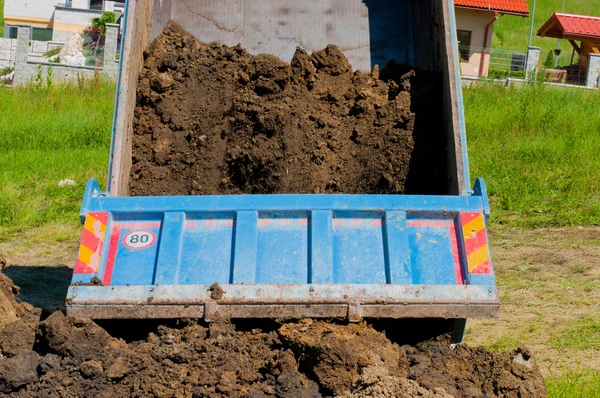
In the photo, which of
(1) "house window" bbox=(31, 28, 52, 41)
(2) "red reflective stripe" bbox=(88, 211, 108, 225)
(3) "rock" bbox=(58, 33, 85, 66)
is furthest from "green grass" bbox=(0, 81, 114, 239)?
(1) "house window" bbox=(31, 28, 52, 41)

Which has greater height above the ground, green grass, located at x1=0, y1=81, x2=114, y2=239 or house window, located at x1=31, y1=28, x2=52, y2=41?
house window, located at x1=31, y1=28, x2=52, y2=41

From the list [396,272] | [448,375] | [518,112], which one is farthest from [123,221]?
[518,112]

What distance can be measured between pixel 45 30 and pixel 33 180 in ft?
107

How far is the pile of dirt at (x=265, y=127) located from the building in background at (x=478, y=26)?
72.7 feet

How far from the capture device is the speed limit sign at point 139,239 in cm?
413

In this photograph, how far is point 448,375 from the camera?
3.75 meters

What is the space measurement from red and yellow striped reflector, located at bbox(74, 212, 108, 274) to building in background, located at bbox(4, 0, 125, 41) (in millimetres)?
33789

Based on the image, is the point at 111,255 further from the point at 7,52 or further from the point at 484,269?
the point at 7,52

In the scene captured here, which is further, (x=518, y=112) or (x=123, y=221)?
(x=518, y=112)

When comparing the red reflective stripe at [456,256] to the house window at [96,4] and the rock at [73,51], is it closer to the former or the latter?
the rock at [73,51]

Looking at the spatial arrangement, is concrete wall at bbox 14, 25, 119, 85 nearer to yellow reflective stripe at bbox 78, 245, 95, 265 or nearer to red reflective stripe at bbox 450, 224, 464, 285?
yellow reflective stripe at bbox 78, 245, 95, 265

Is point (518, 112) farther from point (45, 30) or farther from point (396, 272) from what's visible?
point (45, 30)

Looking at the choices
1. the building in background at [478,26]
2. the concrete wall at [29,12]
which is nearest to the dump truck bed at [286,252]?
the building in background at [478,26]

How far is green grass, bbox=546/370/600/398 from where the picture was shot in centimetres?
421
